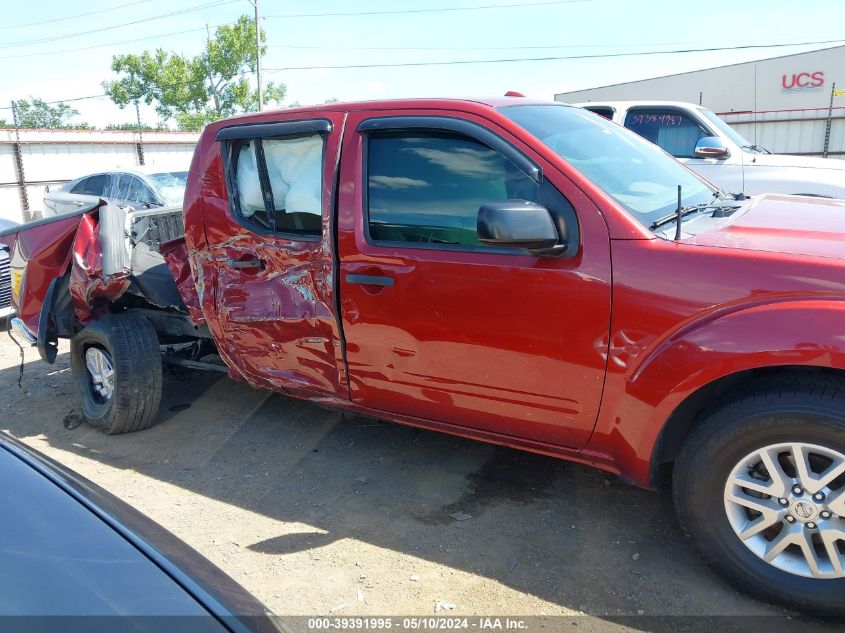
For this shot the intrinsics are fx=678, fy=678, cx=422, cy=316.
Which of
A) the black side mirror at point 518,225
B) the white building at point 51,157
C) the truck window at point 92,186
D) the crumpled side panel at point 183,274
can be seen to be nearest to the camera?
the black side mirror at point 518,225

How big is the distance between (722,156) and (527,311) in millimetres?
5319

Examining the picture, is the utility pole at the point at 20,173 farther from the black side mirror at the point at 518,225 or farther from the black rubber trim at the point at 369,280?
the black side mirror at the point at 518,225

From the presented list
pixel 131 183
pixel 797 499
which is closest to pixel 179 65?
pixel 131 183

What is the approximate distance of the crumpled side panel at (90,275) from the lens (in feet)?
14.8

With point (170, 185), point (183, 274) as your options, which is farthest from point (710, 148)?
point (170, 185)

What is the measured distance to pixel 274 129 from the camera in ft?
12.0

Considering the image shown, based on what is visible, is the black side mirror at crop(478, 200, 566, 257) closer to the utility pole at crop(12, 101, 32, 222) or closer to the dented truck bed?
the dented truck bed

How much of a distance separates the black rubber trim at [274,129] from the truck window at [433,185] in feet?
1.03

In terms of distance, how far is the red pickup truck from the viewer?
2477 mm

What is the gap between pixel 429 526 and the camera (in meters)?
3.29

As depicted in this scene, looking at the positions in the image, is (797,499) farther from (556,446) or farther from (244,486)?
(244,486)

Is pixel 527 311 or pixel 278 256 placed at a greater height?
pixel 278 256

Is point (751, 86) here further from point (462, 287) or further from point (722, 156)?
point (462, 287)

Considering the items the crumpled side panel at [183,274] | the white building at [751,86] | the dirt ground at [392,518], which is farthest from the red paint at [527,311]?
the white building at [751,86]
